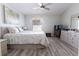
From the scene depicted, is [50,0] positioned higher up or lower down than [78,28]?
higher up

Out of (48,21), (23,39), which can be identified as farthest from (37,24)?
(23,39)

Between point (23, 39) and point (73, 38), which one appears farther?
point (73, 38)

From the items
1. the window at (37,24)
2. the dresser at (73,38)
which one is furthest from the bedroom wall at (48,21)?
the dresser at (73,38)

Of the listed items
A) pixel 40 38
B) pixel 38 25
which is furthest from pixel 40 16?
pixel 40 38

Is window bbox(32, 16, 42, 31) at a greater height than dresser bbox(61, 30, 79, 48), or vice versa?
window bbox(32, 16, 42, 31)

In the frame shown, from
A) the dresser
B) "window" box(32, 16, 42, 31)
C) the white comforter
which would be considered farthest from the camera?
"window" box(32, 16, 42, 31)

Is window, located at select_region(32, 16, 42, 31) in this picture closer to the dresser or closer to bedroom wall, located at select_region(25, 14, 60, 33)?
bedroom wall, located at select_region(25, 14, 60, 33)

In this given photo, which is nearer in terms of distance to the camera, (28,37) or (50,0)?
(50,0)

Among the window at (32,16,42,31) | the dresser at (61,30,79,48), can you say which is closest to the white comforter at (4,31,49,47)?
the dresser at (61,30,79,48)

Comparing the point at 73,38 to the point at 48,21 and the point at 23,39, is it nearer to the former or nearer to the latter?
the point at 23,39

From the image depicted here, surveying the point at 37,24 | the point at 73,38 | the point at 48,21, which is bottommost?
the point at 73,38

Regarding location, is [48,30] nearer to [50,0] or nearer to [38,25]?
[38,25]

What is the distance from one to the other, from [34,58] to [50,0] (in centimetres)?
68

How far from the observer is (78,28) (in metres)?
4.60
